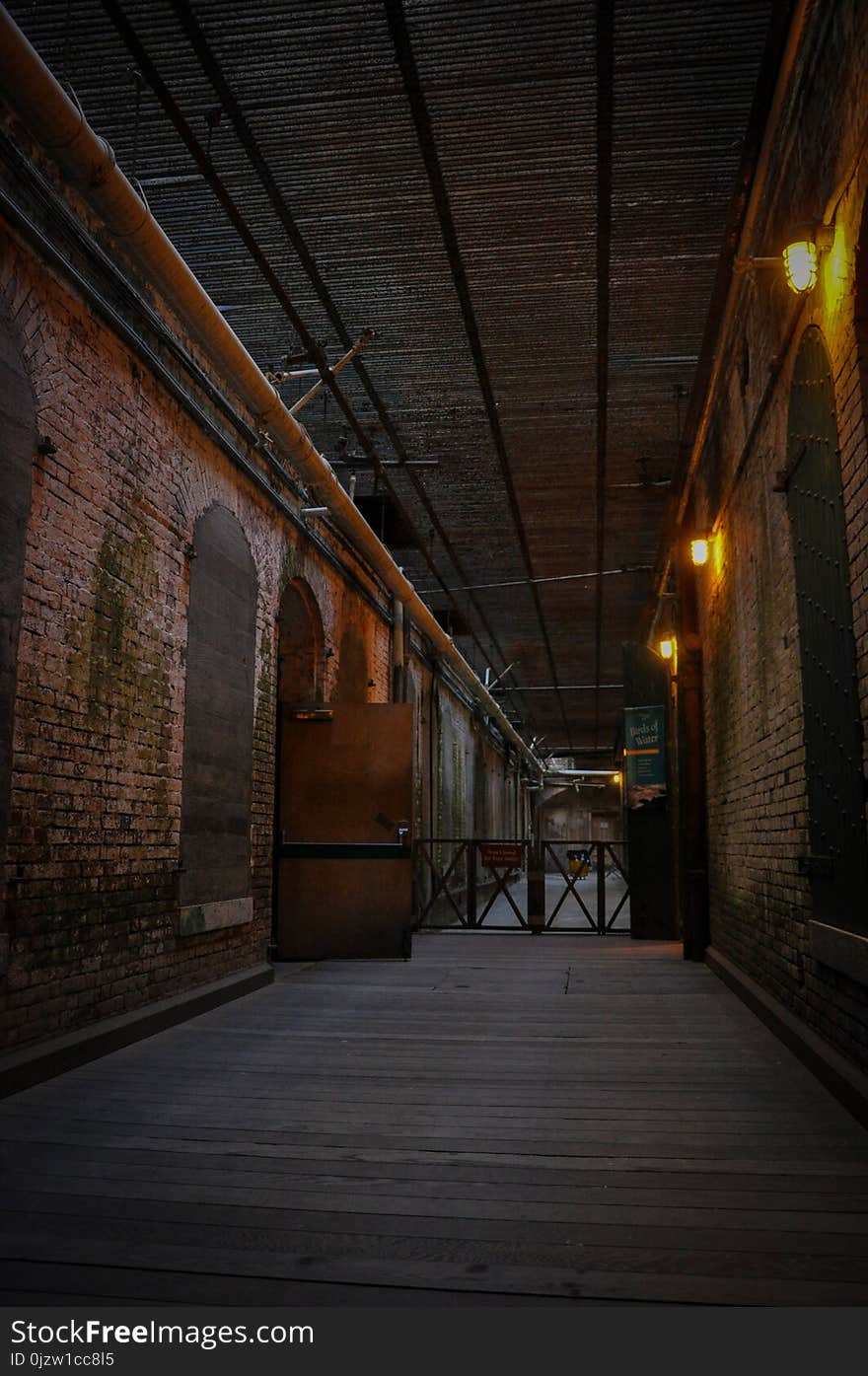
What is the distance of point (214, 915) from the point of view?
6.21m

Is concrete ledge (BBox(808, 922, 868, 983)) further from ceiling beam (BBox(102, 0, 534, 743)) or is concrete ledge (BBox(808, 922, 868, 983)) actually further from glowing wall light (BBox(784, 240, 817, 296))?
ceiling beam (BBox(102, 0, 534, 743))

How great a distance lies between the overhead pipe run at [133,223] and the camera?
3729 mm

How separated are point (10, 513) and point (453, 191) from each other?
3.25 meters

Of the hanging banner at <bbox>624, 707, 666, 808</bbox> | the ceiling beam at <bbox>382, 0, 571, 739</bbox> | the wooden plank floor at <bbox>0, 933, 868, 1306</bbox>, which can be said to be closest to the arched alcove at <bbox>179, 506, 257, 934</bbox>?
the wooden plank floor at <bbox>0, 933, 868, 1306</bbox>

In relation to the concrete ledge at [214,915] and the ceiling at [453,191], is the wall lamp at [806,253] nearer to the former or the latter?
the ceiling at [453,191]

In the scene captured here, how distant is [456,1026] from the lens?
5.61m

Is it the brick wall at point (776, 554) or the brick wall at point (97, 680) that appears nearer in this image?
the brick wall at point (776, 554)

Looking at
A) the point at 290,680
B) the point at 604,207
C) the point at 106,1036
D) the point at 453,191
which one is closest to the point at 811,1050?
the point at 106,1036

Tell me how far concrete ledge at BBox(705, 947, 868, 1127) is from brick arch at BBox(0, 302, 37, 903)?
3.47 metres

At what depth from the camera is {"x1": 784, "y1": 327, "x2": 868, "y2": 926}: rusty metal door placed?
145 inches

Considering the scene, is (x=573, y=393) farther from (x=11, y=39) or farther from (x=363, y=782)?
(x=11, y=39)

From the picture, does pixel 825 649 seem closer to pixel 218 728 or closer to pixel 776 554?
pixel 776 554

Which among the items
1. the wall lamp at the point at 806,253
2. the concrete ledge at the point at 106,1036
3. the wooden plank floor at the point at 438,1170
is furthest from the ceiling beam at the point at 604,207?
the concrete ledge at the point at 106,1036

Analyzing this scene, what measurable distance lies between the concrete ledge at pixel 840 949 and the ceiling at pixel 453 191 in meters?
3.91
